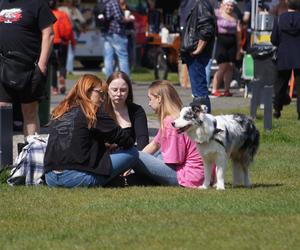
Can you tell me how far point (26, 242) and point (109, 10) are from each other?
14032mm

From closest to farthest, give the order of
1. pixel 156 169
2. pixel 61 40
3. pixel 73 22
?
pixel 156 169 → pixel 61 40 → pixel 73 22

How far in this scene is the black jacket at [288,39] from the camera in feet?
53.0

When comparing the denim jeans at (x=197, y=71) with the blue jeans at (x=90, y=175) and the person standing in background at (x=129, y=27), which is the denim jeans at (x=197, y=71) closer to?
the blue jeans at (x=90, y=175)

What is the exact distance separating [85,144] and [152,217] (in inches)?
61.5

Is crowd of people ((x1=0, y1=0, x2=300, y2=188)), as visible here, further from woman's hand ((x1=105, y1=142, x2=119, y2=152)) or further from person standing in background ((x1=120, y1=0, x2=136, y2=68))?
person standing in background ((x1=120, y1=0, x2=136, y2=68))

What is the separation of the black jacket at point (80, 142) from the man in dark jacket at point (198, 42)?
3856mm

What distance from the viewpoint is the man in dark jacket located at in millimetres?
13281

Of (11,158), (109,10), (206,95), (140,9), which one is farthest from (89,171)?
(140,9)

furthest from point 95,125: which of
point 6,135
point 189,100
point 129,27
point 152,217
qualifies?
point 129,27

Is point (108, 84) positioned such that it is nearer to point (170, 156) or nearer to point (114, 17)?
point (170, 156)

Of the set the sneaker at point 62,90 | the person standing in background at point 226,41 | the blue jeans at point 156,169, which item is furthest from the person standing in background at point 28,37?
the sneaker at point 62,90

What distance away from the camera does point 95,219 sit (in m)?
7.97

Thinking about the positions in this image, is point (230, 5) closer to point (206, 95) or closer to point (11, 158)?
point (206, 95)

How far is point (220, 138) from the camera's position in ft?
30.0
